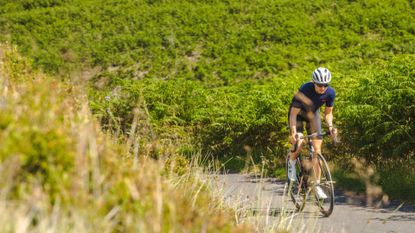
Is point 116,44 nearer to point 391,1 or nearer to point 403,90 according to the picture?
point 391,1

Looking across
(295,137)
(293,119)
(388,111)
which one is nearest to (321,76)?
(293,119)

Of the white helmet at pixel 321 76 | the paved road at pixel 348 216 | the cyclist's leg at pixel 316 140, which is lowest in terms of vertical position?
the paved road at pixel 348 216

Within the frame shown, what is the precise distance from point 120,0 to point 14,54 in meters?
41.5

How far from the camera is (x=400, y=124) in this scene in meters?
11.2

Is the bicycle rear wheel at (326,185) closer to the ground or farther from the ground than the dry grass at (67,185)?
closer to the ground

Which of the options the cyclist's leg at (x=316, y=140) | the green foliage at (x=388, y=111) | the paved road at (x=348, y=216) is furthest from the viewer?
the green foliage at (x=388, y=111)

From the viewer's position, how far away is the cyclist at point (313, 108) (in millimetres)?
8492

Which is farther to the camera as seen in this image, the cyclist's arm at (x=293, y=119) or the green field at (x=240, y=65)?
the green field at (x=240, y=65)

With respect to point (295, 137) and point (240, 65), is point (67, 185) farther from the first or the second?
point (240, 65)

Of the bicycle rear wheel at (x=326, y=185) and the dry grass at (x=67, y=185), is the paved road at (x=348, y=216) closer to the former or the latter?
the bicycle rear wheel at (x=326, y=185)

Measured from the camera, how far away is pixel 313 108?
29.4 ft

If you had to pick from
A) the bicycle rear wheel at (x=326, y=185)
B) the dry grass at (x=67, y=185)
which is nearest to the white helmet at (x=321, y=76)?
Answer: the bicycle rear wheel at (x=326, y=185)

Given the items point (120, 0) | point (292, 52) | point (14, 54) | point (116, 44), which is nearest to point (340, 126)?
point (14, 54)

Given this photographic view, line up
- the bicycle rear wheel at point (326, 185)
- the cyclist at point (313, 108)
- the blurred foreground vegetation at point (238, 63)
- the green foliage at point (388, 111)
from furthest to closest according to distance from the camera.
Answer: the blurred foreground vegetation at point (238, 63), the green foliage at point (388, 111), the cyclist at point (313, 108), the bicycle rear wheel at point (326, 185)
